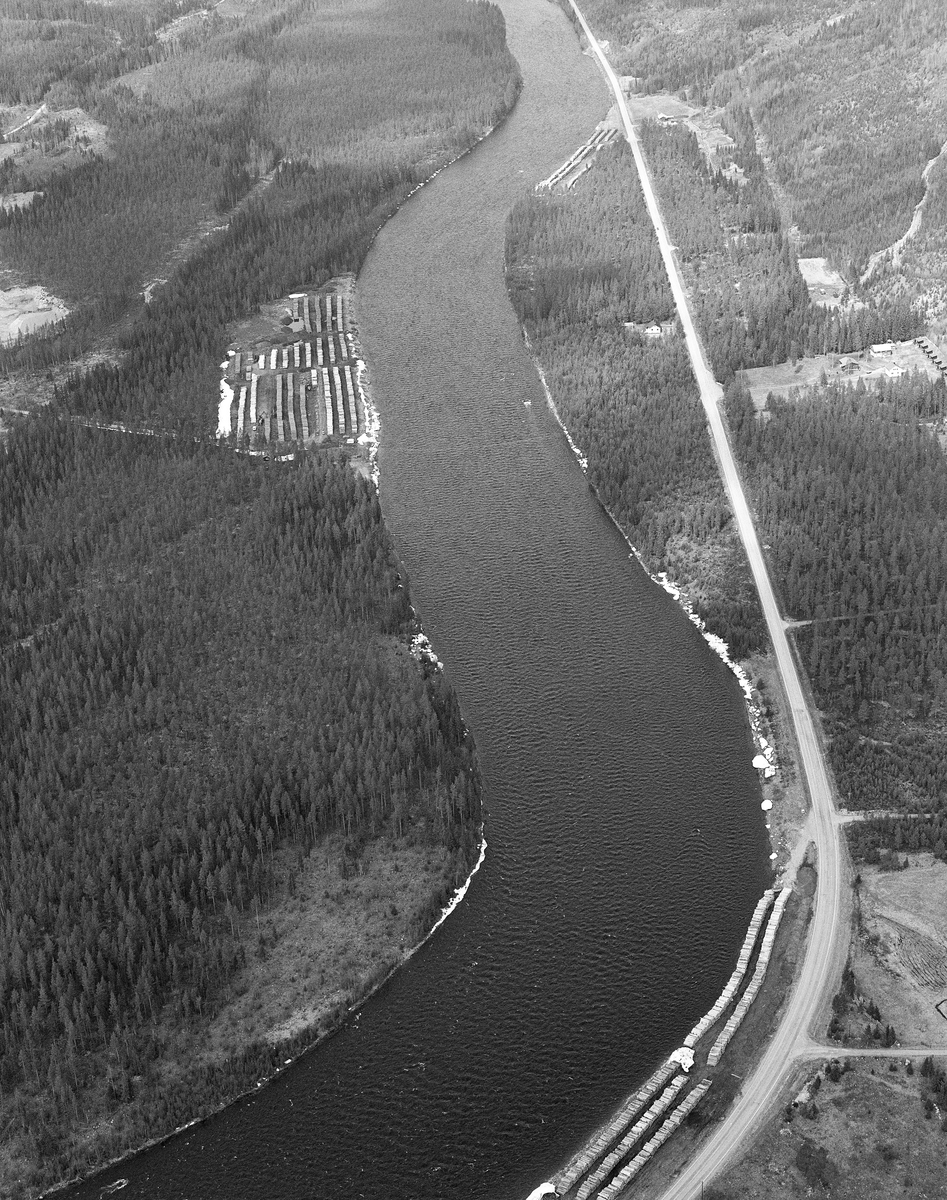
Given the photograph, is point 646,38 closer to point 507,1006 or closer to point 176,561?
point 176,561

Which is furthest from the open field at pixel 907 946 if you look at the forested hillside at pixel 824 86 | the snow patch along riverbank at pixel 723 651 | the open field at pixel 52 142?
the open field at pixel 52 142

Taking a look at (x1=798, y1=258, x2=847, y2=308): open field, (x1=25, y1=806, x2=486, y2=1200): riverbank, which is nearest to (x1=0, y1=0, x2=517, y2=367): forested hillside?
(x1=798, y1=258, x2=847, y2=308): open field

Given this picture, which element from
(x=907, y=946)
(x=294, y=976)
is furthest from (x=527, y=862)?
(x=907, y=946)

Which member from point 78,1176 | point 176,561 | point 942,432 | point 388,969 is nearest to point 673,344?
point 942,432

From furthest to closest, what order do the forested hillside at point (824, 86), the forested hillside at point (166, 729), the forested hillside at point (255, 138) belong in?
1. the forested hillside at point (255, 138)
2. the forested hillside at point (824, 86)
3. the forested hillside at point (166, 729)

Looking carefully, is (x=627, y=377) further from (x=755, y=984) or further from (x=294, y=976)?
(x=294, y=976)

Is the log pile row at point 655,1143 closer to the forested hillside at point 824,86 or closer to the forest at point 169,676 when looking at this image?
the forest at point 169,676
